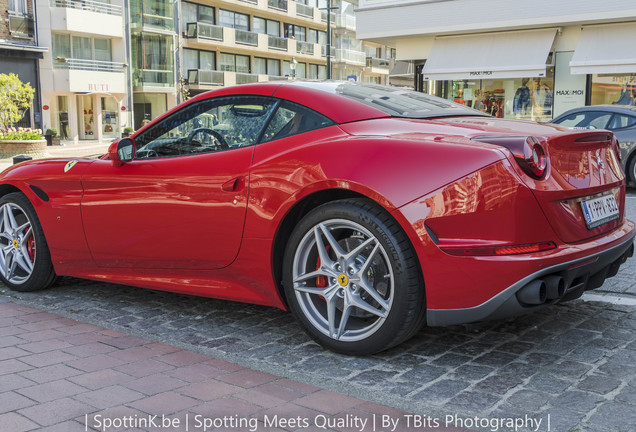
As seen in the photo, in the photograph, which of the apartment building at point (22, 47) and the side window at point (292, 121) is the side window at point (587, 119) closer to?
the side window at point (292, 121)

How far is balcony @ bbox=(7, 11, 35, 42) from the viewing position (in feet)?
122

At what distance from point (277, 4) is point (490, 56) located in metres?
37.7

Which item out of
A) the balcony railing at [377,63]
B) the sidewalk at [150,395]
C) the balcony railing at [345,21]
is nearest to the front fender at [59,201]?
the sidewalk at [150,395]

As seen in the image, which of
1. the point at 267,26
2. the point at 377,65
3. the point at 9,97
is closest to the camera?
the point at 9,97

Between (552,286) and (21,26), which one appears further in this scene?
(21,26)

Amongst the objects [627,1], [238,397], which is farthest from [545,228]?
[627,1]

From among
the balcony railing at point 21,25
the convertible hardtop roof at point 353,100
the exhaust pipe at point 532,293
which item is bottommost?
the exhaust pipe at point 532,293

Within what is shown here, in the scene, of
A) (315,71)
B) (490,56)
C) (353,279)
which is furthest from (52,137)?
(353,279)

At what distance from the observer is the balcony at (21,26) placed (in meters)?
37.2

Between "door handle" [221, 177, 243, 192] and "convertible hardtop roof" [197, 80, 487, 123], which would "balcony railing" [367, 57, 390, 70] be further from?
"door handle" [221, 177, 243, 192]

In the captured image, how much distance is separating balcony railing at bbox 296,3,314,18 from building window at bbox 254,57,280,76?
4822mm

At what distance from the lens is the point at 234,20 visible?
52906 mm

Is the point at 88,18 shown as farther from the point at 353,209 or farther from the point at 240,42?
the point at 353,209

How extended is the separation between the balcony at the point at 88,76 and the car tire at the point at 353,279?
38857 millimetres
